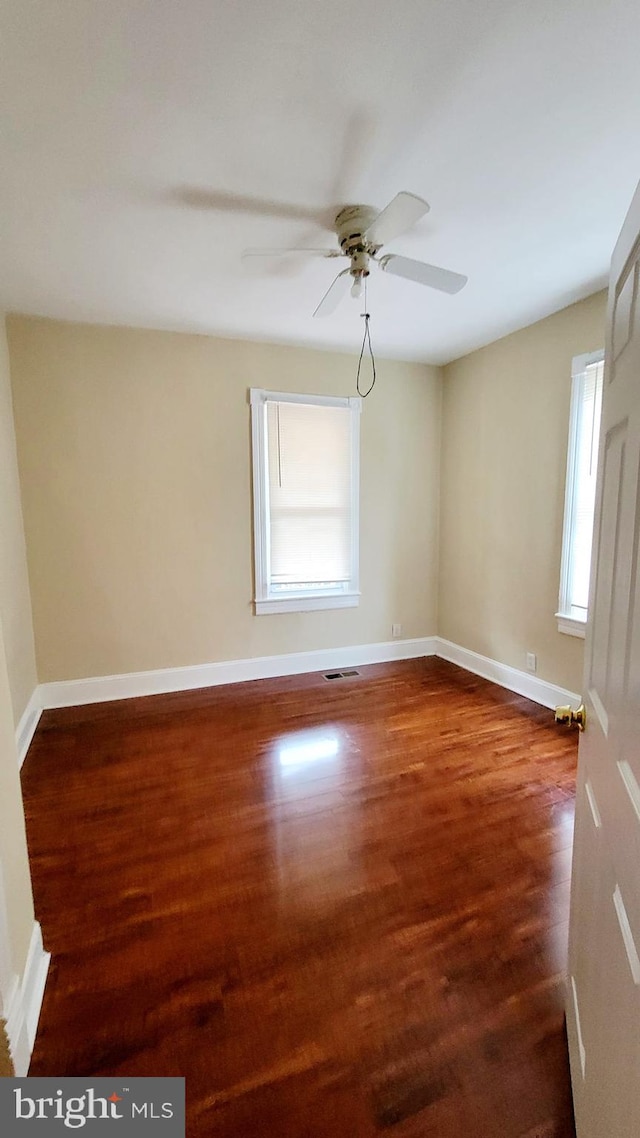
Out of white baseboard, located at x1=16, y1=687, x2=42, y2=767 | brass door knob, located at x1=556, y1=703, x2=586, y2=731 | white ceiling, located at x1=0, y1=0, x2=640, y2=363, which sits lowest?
white baseboard, located at x1=16, y1=687, x2=42, y2=767

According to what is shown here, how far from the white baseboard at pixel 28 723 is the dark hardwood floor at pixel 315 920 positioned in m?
0.07

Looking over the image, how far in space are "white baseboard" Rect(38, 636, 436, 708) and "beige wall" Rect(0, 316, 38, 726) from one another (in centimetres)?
28

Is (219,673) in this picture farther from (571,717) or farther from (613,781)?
(613,781)

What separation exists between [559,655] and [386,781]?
1.56 metres

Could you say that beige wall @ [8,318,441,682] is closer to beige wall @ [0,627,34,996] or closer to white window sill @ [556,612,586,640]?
white window sill @ [556,612,586,640]

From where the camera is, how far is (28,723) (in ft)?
9.27

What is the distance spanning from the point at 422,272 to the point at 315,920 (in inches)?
97.8

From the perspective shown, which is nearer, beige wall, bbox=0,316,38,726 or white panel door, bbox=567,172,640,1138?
white panel door, bbox=567,172,640,1138

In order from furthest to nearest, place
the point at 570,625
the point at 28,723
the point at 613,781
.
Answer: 1. the point at 570,625
2. the point at 28,723
3. the point at 613,781

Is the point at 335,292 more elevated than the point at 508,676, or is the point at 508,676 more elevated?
the point at 335,292

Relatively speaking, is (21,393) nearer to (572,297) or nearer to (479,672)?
(572,297)

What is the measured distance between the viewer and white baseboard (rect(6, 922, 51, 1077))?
1044 millimetres

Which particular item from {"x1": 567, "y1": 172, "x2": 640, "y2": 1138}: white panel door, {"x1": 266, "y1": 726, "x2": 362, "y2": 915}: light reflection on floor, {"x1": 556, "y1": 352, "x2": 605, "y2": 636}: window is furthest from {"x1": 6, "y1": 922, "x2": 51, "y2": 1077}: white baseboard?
{"x1": 556, "y1": 352, "x2": 605, "y2": 636}: window

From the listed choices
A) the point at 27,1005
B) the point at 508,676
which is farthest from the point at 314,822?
the point at 508,676
